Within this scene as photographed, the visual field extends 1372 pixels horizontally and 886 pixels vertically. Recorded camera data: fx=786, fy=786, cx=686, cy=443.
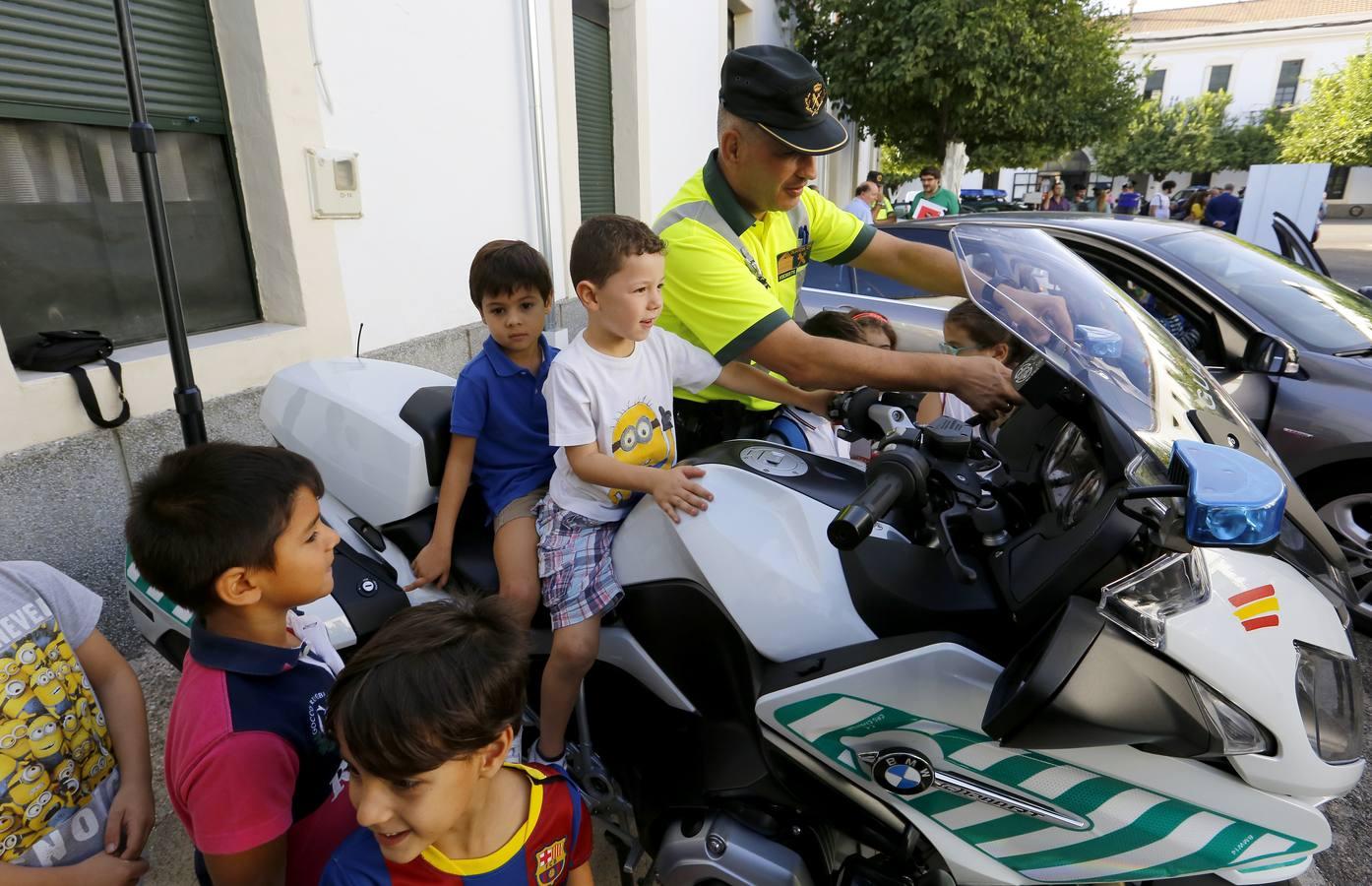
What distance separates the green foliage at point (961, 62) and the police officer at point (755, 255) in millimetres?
11290

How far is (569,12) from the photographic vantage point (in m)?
5.69

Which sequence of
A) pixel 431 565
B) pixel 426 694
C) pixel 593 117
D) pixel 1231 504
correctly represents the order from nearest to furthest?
pixel 1231 504 < pixel 426 694 < pixel 431 565 < pixel 593 117

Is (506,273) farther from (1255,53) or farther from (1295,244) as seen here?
(1255,53)

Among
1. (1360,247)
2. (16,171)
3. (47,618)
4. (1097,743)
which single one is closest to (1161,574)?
(1097,743)

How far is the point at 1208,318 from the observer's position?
3.48 metres

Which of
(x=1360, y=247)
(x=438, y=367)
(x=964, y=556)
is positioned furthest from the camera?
(x=1360, y=247)

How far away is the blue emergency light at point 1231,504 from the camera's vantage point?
882 mm

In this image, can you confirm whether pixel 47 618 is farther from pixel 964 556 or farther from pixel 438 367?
pixel 438 367

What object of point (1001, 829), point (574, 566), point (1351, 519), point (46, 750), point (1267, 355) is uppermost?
point (1267, 355)

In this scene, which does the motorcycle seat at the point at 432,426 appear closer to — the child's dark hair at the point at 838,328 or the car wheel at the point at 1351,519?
the child's dark hair at the point at 838,328

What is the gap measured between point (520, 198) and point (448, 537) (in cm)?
415

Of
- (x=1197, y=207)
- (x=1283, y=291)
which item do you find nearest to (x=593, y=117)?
(x=1283, y=291)

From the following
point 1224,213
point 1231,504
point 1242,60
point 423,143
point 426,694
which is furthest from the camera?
point 1242,60

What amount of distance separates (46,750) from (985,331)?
6.17ft
